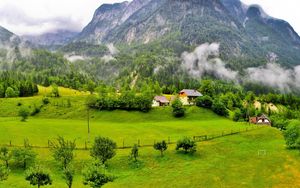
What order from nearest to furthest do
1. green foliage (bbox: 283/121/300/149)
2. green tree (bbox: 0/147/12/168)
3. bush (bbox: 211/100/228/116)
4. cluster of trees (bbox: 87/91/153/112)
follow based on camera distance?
green tree (bbox: 0/147/12/168) < green foliage (bbox: 283/121/300/149) < cluster of trees (bbox: 87/91/153/112) < bush (bbox: 211/100/228/116)

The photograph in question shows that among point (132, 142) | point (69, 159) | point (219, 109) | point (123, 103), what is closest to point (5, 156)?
point (69, 159)

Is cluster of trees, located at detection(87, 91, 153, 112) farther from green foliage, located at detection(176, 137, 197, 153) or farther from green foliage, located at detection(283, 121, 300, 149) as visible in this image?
green foliage, located at detection(283, 121, 300, 149)

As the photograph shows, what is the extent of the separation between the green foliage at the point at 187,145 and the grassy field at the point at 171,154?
183 cm

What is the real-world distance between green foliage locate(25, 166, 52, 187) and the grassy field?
5.17 m

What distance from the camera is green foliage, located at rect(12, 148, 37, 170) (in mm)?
95250

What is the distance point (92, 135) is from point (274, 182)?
6275cm

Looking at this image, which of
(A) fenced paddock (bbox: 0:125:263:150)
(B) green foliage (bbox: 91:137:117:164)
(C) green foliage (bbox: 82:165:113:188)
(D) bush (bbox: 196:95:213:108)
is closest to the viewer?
(C) green foliage (bbox: 82:165:113:188)

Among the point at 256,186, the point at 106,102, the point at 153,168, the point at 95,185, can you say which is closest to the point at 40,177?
the point at 95,185

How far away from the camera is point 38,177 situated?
77938mm

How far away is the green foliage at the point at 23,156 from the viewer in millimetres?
95250

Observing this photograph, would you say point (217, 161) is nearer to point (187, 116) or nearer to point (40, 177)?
point (40, 177)

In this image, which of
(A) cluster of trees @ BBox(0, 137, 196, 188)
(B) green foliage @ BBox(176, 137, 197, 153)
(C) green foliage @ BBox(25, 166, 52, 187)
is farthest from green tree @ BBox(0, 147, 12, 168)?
(B) green foliage @ BBox(176, 137, 197, 153)

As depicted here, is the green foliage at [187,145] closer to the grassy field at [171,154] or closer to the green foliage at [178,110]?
the grassy field at [171,154]

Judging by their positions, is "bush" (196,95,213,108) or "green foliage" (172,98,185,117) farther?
"bush" (196,95,213,108)
